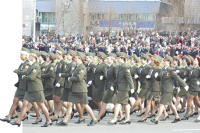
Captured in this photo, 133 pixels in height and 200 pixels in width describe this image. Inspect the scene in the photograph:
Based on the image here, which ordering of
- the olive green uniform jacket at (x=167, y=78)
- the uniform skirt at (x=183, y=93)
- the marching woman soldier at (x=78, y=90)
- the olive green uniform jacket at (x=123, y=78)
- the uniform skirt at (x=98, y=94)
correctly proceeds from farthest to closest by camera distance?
the uniform skirt at (x=183, y=93) → the uniform skirt at (x=98, y=94) → the olive green uniform jacket at (x=167, y=78) → the olive green uniform jacket at (x=123, y=78) → the marching woman soldier at (x=78, y=90)

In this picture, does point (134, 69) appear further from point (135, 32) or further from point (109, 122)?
point (135, 32)

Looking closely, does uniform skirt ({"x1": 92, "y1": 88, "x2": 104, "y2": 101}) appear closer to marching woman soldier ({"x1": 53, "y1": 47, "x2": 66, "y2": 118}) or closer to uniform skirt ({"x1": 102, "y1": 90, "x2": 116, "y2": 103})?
uniform skirt ({"x1": 102, "y1": 90, "x2": 116, "y2": 103})

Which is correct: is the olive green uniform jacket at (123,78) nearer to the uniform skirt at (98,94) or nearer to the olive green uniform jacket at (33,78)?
the uniform skirt at (98,94)

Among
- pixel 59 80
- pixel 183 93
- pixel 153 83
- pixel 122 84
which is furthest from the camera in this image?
pixel 183 93

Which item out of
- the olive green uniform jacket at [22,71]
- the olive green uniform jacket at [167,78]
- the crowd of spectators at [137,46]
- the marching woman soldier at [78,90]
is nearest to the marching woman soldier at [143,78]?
the olive green uniform jacket at [167,78]

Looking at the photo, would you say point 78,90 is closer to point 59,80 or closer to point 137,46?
point 59,80

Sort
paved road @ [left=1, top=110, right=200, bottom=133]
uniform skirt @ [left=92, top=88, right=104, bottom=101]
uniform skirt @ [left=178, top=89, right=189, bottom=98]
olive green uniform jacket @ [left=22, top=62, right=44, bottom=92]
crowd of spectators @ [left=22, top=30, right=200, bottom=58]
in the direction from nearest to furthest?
1. olive green uniform jacket @ [left=22, top=62, right=44, bottom=92]
2. paved road @ [left=1, top=110, right=200, bottom=133]
3. uniform skirt @ [left=92, top=88, right=104, bottom=101]
4. uniform skirt @ [left=178, top=89, right=189, bottom=98]
5. crowd of spectators @ [left=22, top=30, right=200, bottom=58]

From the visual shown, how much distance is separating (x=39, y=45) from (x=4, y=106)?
30.6 metres

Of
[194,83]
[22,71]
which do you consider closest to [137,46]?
[194,83]

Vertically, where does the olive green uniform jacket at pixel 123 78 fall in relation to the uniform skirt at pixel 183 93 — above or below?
above

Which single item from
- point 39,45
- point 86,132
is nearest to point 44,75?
point 86,132

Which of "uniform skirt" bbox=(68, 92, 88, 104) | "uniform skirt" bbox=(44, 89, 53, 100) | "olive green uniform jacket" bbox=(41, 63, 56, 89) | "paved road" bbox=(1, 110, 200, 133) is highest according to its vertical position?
"olive green uniform jacket" bbox=(41, 63, 56, 89)

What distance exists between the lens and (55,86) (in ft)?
28.1

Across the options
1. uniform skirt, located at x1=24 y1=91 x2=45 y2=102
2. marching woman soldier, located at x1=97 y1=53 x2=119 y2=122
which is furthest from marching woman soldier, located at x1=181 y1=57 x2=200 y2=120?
uniform skirt, located at x1=24 y1=91 x2=45 y2=102
